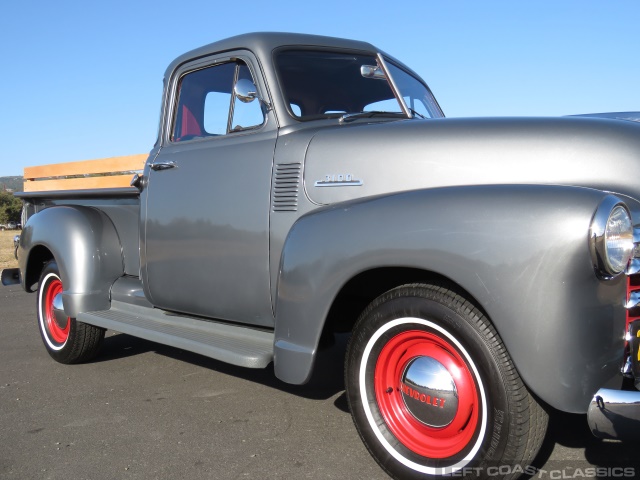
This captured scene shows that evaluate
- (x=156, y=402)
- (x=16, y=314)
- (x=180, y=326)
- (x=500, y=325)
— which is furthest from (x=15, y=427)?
(x=16, y=314)

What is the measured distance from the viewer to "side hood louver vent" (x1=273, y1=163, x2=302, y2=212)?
10.4 feet

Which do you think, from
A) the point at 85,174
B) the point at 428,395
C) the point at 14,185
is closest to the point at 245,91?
the point at 428,395

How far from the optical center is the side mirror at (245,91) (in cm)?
344

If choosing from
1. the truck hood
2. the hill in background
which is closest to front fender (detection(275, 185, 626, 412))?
the truck hood

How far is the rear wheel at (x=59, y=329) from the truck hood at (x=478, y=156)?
2.38 m

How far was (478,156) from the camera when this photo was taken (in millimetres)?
2666

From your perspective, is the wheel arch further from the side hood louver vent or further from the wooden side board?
the wooden side board

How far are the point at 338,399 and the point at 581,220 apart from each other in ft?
6.62

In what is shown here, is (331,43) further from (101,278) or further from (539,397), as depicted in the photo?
(539,397)

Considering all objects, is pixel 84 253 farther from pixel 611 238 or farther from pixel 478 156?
pixel 611 238

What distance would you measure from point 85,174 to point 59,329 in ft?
8.15

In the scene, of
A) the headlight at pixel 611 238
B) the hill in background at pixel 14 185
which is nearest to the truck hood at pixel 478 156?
the headlight at pixel 611 238

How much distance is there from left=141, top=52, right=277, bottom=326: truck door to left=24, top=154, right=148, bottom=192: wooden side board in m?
2.61

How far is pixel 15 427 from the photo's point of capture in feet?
11.3
